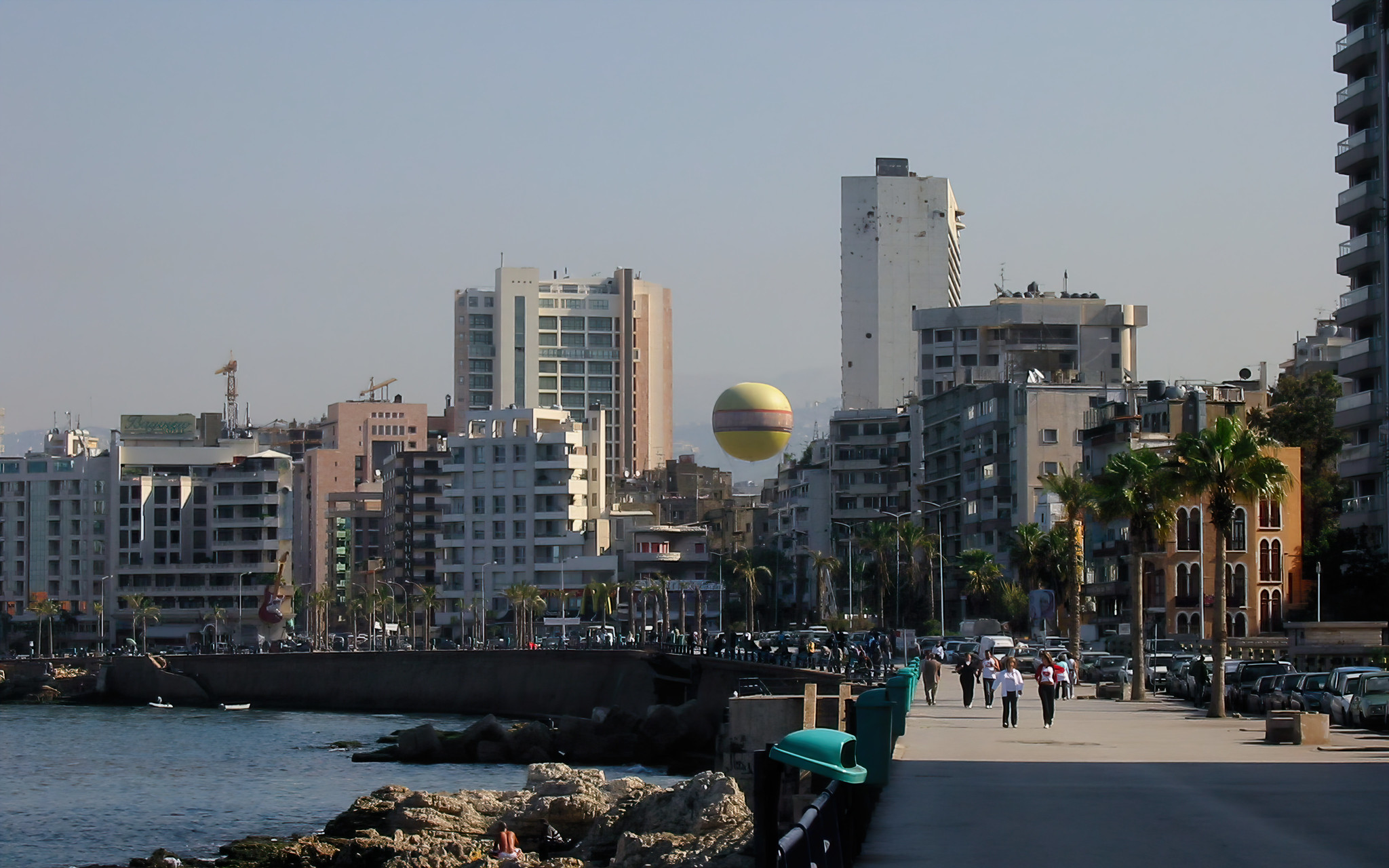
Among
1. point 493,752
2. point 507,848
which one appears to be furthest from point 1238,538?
point 507,848

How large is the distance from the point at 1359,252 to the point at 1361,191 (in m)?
2.75

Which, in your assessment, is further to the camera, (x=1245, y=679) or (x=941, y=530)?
(x=941, y=530)

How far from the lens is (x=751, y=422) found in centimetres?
10788

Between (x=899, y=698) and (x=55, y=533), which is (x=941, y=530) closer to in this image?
(x=55, y=533)

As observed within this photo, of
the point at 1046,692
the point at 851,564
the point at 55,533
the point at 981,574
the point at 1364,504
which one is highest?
the point at 1364,504

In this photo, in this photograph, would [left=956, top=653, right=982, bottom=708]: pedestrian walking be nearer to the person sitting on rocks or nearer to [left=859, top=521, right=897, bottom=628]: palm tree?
the person sitting on rocks

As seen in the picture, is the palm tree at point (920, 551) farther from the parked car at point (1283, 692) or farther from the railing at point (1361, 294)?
the parked car at point (1283, 692)

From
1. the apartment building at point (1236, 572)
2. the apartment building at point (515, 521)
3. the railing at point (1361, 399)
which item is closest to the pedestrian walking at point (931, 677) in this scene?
the apartment building at point (1236, 572)

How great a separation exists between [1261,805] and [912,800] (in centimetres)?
413

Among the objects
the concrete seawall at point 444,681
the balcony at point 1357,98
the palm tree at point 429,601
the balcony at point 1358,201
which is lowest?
the concrete seawall at point 444,681

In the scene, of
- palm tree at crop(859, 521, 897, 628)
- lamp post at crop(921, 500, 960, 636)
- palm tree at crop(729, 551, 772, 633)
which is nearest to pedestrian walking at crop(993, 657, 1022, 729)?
lamp post at crop(921, 500, 960, 636)

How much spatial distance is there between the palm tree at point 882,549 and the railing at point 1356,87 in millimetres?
55218

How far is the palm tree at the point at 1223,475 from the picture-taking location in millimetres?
44875

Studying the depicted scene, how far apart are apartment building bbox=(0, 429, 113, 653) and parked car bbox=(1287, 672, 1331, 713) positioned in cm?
14759
